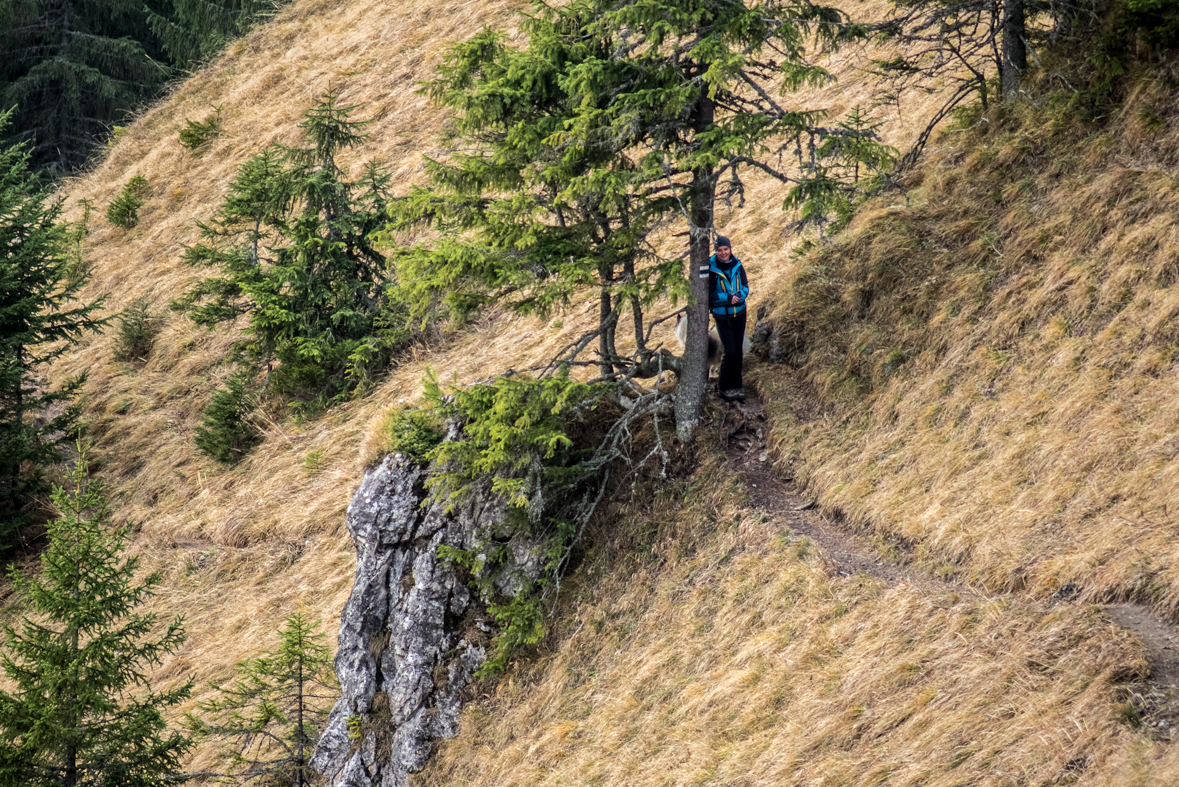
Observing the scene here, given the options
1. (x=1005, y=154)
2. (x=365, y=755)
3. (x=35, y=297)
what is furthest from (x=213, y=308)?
(x=1005, y=154)

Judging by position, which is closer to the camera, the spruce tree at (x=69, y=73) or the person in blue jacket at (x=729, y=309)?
the person in blue jacket at (x=729, y=309)

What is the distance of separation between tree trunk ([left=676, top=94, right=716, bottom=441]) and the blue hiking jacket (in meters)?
0.33

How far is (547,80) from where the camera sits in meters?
9.59

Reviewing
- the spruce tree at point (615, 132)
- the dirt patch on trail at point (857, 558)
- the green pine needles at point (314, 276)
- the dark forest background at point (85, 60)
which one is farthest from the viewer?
the dark forest background at point (85, 60)

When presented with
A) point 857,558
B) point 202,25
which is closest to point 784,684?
point 857,558

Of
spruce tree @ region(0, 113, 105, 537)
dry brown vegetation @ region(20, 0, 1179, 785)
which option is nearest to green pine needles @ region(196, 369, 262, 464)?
dry brown vegetation @ region(20, 0, 1179, 785)

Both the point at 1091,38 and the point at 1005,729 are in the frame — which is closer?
the point at 1005,729

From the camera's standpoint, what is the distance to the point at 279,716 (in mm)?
10625

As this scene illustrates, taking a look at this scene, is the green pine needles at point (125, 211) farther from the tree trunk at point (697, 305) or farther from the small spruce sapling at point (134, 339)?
the tree trunk at point (697, 305)

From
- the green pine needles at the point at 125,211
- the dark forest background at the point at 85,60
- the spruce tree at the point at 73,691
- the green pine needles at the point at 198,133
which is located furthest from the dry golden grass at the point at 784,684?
the dark forest background at the point at 85,60

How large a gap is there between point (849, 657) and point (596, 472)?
407cm

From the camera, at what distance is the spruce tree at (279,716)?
1051 centimetres

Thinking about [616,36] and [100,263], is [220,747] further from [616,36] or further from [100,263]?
[100,263]

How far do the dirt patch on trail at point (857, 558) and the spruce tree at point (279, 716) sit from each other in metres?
5.57
